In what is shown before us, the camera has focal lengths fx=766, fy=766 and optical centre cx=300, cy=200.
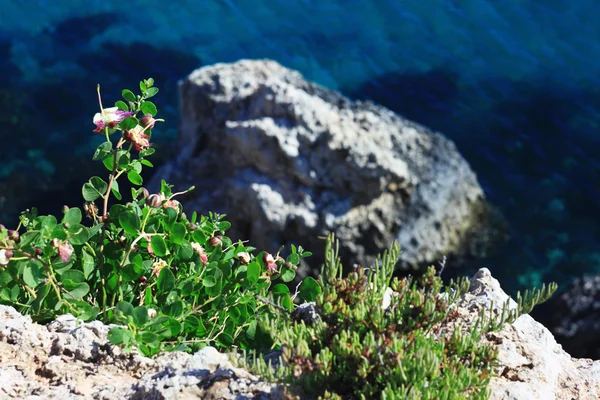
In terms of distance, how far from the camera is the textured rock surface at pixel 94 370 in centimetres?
241

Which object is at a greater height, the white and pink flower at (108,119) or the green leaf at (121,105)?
the green leaf at (121,105)

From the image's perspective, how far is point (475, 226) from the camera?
31.8 feet

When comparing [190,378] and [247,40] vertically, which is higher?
[190,378]

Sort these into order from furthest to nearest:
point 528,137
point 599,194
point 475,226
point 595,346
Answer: point 528,137 < point 599,194 < point 475,226 < point 595,346

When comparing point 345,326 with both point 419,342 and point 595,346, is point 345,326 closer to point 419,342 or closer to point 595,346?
point 419,342

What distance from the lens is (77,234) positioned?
2.66 meters

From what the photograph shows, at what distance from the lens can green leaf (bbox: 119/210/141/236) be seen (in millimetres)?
2734

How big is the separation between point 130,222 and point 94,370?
20.8 inches

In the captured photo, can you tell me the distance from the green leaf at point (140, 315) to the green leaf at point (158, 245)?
0.33m

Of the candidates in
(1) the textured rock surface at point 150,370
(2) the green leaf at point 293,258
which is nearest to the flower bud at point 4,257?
(1) the textured rock surface at point 150,370

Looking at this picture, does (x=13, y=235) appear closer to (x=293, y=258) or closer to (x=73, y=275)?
(x=73, y=275)

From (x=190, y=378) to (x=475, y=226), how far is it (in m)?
7.71

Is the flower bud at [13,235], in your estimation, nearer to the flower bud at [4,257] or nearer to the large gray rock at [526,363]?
the flower bud at [4,257]

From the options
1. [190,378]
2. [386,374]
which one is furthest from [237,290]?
[386,374]
